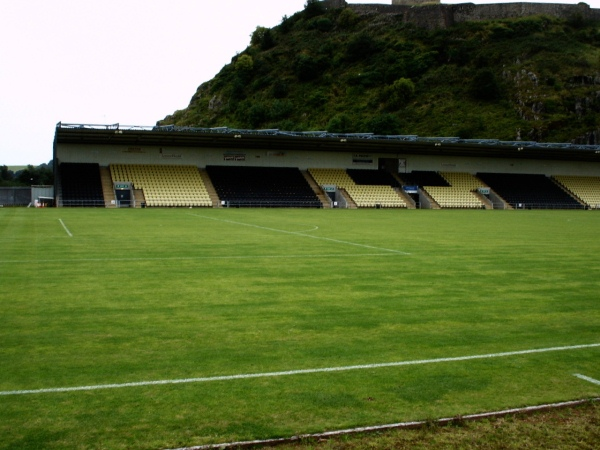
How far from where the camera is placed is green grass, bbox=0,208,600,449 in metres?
5.40

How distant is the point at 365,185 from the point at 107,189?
2552cm

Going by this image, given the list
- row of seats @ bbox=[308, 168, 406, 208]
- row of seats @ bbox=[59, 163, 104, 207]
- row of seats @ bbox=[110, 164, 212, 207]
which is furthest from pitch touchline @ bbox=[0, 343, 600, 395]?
row of seats @ bbox=[308, 168, 406, 208]

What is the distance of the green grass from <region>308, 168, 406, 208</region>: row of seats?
4011 centimetres

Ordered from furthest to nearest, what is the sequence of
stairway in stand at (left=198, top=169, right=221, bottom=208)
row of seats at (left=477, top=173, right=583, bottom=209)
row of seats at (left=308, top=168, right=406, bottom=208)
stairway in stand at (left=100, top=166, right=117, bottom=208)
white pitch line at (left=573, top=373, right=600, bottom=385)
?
row of seats at (left=477, top=173, right=583, bottom=209) → row of seats at (left=308, top=168, right=406, bottom=208) → stairway in stand at (left=198, top=169, right=221, bottom=208) → stairway in stand at (left=100, top=166, right=117, bottom=208) → white pitch line at (left=573, top=373, right=600, bottom=385)

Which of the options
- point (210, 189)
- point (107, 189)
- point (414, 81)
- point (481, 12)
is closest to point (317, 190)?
point (210, 189)

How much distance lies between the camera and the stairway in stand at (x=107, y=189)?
4919 cm

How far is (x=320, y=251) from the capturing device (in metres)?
18.3

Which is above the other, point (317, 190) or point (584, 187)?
point (317, 190)

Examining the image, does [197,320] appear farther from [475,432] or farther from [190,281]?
[475,432]

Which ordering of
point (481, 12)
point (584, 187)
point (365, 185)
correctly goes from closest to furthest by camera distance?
point (365, 185), point (584, 187), point (481, 12)

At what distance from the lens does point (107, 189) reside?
51125mm

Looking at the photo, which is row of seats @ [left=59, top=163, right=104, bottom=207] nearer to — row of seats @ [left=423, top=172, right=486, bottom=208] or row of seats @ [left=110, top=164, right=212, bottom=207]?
row of seats @ [left=110, top=164, right=212, bottom=207]

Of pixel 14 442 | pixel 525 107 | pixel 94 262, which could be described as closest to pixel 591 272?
pixel 94 262

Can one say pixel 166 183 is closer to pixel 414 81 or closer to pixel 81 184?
pixel 81 184
